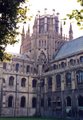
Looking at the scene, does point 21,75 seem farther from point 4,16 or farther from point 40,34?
point 4,16

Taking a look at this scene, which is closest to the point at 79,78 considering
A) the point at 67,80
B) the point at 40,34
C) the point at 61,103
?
the point at 67,80

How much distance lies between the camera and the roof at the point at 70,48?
6066 cm

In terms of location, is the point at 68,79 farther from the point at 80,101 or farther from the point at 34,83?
the point at 34,83

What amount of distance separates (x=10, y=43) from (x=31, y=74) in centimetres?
4501

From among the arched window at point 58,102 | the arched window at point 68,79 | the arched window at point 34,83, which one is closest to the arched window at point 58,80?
the arched window at point 58,102

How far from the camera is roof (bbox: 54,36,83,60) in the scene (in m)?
60.7

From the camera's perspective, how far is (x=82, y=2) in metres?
12.6

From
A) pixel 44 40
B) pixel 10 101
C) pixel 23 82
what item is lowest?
pixel 10 101

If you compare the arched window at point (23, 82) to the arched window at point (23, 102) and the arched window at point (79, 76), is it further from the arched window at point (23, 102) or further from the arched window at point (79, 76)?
the arched window at point (79, 76)

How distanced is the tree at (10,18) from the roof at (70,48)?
133 feet

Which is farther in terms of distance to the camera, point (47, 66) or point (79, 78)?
point (47, 66)

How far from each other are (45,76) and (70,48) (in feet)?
32.7

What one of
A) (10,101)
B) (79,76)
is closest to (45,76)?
(10,101)

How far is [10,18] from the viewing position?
673 inches
